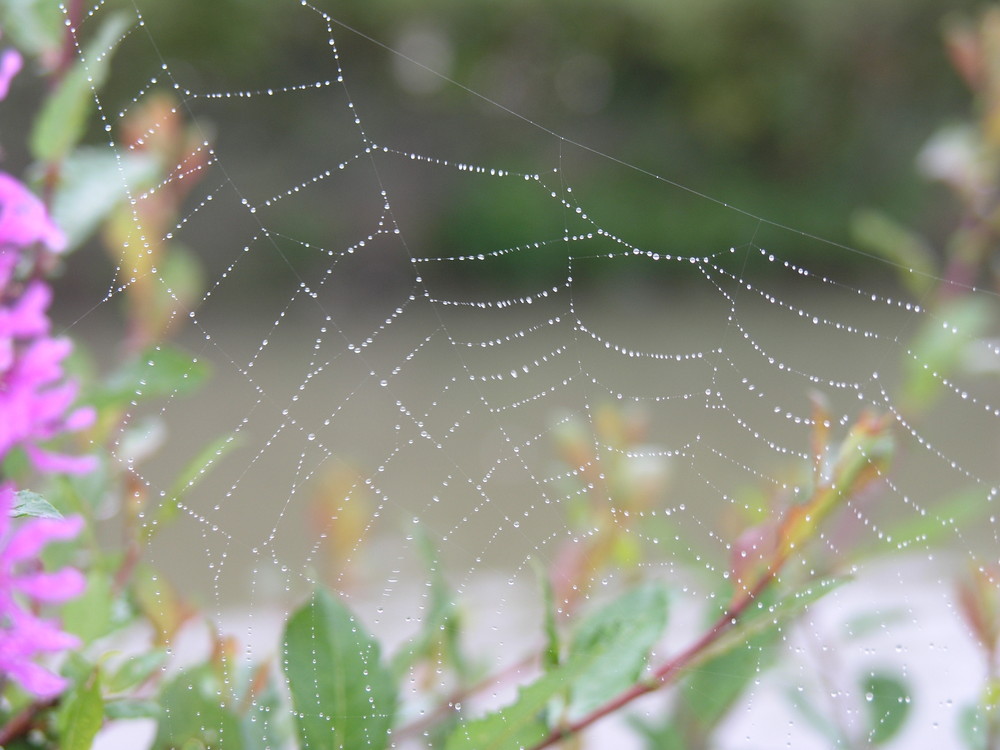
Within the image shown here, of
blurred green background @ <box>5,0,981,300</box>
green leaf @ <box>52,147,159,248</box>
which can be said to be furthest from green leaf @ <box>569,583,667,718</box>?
blurred green background @ <box>5,0,981,300</box>

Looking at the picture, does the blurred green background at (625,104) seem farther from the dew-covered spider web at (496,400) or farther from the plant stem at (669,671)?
the plant stem at (669,671)

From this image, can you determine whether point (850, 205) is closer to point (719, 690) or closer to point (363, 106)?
point (363, 106)

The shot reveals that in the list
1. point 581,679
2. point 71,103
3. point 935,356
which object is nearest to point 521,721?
point 581,679

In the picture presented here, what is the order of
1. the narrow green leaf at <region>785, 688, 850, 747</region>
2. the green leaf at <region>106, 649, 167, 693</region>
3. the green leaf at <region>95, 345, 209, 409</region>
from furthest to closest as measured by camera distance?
the narrow green leaf at <region>785, 688, 850, 747</region> < the green leaf at <region>95, 345, 209, 409</region> < the green leaf at <region>106, 649, 167, 693</region>

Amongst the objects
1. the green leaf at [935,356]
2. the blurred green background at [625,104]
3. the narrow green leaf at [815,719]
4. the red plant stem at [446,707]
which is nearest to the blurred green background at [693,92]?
the blurred green background at [625,104]

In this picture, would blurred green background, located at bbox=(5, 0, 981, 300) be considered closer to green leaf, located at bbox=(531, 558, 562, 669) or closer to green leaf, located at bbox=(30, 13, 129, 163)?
green leaf, located at bbox=(30, 13, 129, 163)

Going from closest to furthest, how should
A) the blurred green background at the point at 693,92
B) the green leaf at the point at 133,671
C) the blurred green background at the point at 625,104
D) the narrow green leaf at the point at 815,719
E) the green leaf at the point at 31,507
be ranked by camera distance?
the green leaf at the point at 31,507, the green leaf at the point at 133,671, the narrow green leaf at the point at 815,719, the blurred green background at the point at 625,104, the blurred green background at the point at 693,92

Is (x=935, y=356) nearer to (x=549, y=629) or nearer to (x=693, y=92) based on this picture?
(x=549, y=629)
